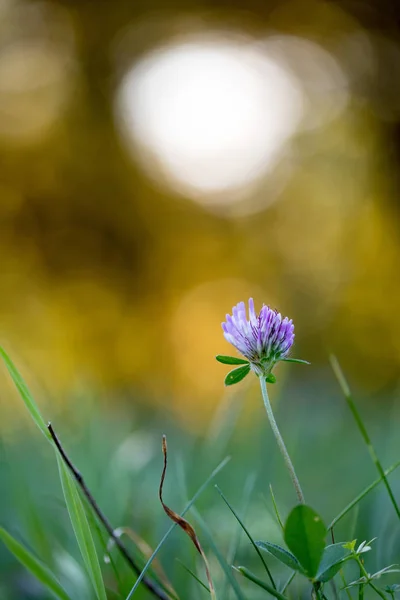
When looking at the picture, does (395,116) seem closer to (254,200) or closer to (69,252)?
(254,200)

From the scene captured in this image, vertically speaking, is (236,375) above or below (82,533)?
above

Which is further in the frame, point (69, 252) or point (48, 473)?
point (69, 252)

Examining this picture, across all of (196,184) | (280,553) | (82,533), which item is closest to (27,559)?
(82,533)

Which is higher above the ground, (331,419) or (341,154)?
(341,154)

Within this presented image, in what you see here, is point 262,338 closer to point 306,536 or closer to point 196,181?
point 306,536

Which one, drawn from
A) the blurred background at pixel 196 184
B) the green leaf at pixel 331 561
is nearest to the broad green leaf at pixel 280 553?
the green leaf at pixel 331 561

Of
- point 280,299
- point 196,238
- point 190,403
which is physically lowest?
point 190,403

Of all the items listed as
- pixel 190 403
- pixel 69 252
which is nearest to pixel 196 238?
pixel 69 252
